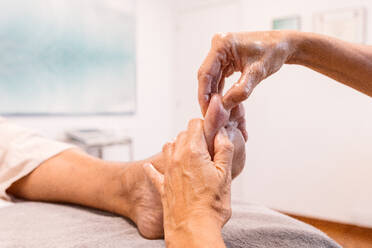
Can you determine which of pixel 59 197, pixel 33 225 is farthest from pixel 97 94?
pixel 33 225

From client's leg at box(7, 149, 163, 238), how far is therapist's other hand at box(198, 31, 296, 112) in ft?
0.84

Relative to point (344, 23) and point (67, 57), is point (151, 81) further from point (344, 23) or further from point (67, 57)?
point (344, 23)

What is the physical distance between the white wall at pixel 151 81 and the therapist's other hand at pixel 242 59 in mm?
2277

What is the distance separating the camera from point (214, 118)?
0.71m

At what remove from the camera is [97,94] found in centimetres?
276

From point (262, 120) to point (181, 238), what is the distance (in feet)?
7.90

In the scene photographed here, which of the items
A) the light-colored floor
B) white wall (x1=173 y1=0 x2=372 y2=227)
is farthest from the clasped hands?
white wall (x1=173 y1=0 x2=372 y2=227)

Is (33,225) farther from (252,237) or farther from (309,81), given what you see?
(309,81)

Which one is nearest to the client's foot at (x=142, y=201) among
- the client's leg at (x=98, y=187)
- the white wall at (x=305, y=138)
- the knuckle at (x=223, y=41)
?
the client's leg at (x=98, y=187)

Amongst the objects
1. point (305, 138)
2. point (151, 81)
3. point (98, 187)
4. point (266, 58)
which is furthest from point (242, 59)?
point (151, 81)

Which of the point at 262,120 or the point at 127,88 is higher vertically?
the point at 127,88

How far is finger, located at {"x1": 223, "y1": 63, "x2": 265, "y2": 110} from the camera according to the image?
28.0 inches

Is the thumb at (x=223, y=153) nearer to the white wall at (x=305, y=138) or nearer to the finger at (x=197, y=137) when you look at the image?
the finger at (x=197, y=137)

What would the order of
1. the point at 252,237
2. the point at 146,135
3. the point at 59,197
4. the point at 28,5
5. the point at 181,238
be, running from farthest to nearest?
the point at 146,135 → the point at 28,5 → the point at 59,197 → the point at 252,237 → the point at 181,238
